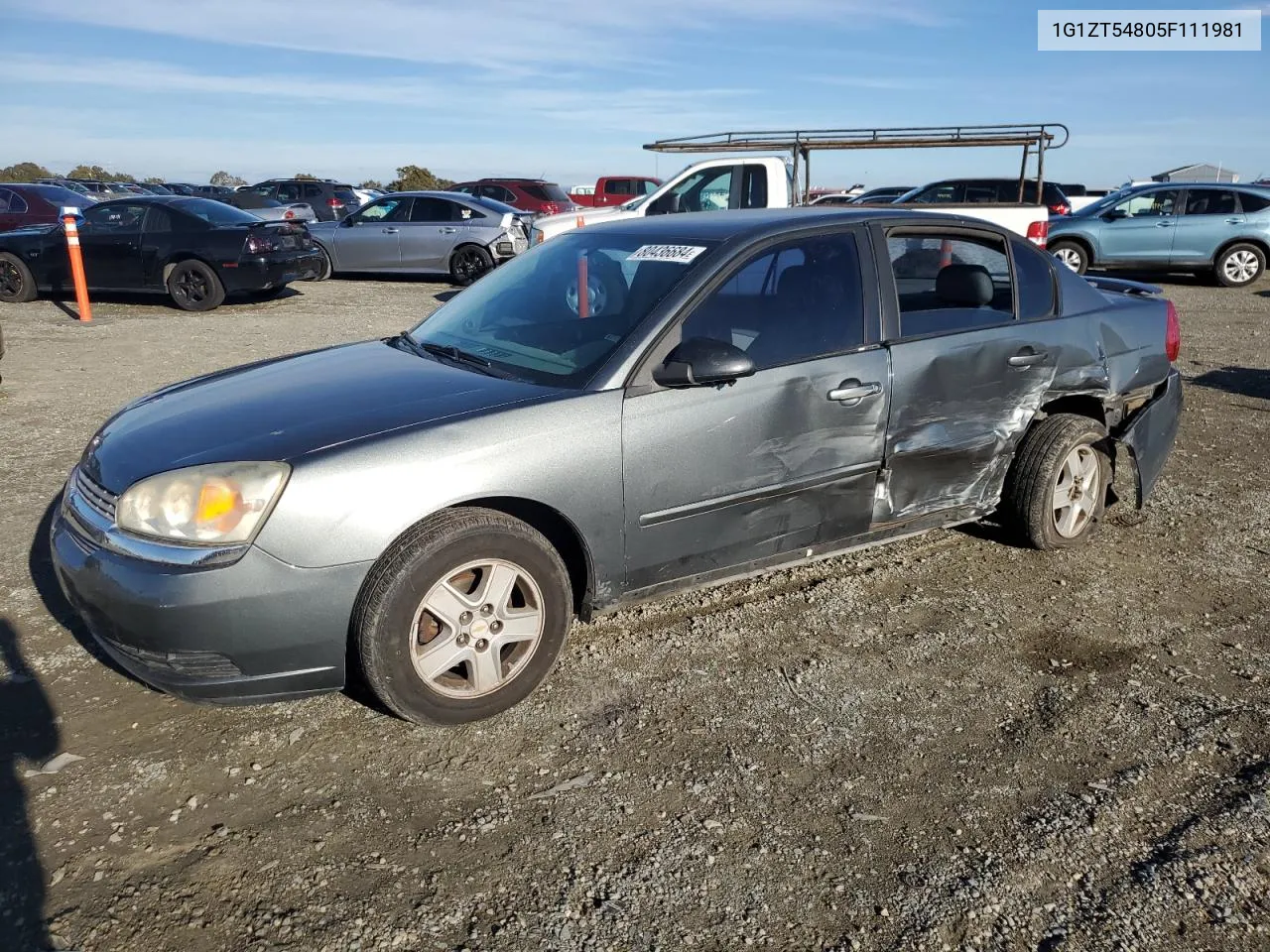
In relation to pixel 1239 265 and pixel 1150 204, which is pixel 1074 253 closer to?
pixel 1150 204

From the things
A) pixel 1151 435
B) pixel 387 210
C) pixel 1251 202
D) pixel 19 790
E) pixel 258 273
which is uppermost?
pixel 387 210

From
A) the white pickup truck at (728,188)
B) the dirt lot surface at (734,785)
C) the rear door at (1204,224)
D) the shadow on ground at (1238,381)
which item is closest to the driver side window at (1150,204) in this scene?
the rear door at (1204,224)

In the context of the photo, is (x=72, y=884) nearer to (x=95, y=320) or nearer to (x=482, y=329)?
(x=482, y=329)

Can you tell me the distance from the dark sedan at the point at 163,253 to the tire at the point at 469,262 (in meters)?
3.44

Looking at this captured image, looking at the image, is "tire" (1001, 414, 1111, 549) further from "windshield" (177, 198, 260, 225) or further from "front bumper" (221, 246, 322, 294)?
"windshield" (177, 198, 260, 225)

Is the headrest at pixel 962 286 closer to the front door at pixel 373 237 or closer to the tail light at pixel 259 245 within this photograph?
the tail light at pixel 259 245

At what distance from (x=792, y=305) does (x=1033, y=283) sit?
1425 mm

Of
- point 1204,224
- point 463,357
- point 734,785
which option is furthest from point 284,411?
point 1204,224

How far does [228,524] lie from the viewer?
2885 mm

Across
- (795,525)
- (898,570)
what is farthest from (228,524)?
(898,570)

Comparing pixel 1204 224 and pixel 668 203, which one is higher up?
pixel 668 203

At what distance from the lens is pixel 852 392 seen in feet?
12.5

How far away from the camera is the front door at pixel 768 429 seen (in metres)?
3.45

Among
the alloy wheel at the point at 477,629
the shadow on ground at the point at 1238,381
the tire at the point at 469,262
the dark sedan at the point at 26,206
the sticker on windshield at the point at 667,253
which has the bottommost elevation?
the alloy wheel at the point at 477,629
